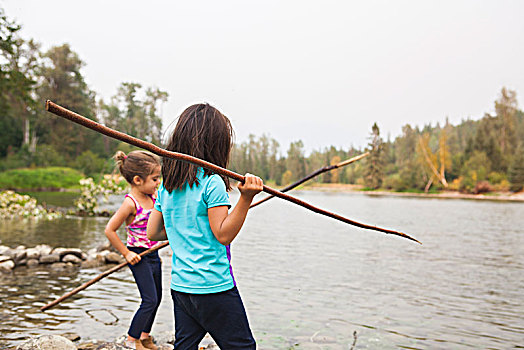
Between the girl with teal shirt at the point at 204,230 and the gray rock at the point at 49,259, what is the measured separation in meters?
6.50

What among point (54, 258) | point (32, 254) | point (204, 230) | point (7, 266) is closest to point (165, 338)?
point (204, 230)

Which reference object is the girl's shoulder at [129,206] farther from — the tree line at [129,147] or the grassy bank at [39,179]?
the grassy bank at [39,179]

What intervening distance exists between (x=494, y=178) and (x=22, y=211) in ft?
175

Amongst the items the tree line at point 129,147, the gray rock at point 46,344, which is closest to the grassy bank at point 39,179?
the tree line at point 129,147

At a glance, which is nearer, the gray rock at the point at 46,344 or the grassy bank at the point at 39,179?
the gray rock at the point at 46,344

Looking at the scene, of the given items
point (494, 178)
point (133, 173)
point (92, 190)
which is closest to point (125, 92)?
point (92, 190)

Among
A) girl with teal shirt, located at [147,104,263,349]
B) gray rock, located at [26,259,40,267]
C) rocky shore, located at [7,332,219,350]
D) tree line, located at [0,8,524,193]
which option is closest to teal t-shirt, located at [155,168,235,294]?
girl with teal shirt, located at [147,104,263,349]

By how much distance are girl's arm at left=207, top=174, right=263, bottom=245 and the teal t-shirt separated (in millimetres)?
48

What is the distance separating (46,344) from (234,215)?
2377mm

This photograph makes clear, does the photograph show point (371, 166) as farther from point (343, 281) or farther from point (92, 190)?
point (343, 281)

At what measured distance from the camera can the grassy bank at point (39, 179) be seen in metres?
33.9

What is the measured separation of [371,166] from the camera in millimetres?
50875

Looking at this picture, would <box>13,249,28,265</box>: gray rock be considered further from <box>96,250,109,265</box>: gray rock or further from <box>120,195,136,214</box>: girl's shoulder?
<box>120,195,136,214</box>: girl's shoulder

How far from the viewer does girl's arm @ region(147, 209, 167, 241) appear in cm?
242
